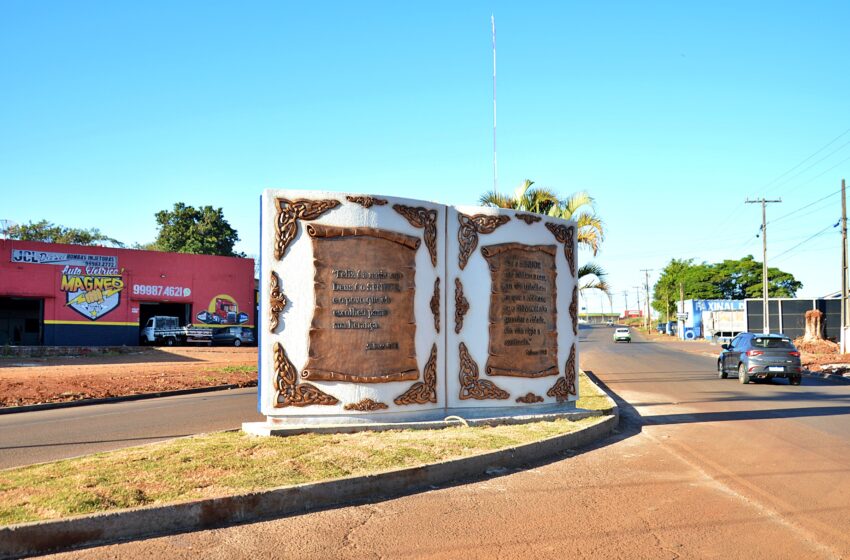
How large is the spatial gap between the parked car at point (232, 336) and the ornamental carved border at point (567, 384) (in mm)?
37885

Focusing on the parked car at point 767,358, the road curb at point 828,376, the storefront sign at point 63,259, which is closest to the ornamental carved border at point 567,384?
the parked car at point 767,358

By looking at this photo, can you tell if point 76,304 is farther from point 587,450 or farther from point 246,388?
point 587,450

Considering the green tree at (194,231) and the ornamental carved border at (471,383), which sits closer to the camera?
the ornamental carved border at (471,383)

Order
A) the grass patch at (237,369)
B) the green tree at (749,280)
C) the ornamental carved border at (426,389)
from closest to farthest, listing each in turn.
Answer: the ornamental carved border at (426,389)
the grass patch at (237,369)
the green tree at (749,280)

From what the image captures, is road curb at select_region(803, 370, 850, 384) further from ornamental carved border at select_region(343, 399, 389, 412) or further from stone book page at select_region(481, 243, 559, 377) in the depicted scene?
ornamental carved border at select_region(343, 399, 389, 412)

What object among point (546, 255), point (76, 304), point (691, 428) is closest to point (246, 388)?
point (546, 255)

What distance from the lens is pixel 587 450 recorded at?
33.8 feet

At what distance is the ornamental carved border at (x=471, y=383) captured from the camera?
1182 cm

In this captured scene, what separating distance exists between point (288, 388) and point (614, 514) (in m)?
5.30

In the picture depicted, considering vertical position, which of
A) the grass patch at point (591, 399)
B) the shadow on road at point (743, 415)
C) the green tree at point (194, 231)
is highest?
the green tree at point (194, 231)

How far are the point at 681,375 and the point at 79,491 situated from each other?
79.1 feet

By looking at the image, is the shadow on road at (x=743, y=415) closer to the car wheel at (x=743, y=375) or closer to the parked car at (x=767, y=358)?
the parked car at (x=767, y=358)

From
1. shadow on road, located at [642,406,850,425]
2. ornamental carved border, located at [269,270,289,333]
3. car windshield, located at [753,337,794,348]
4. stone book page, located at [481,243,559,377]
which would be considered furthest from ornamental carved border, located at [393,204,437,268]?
car windshield, located at [753,337,794,348]

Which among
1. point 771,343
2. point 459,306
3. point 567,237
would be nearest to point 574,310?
point 567,237
